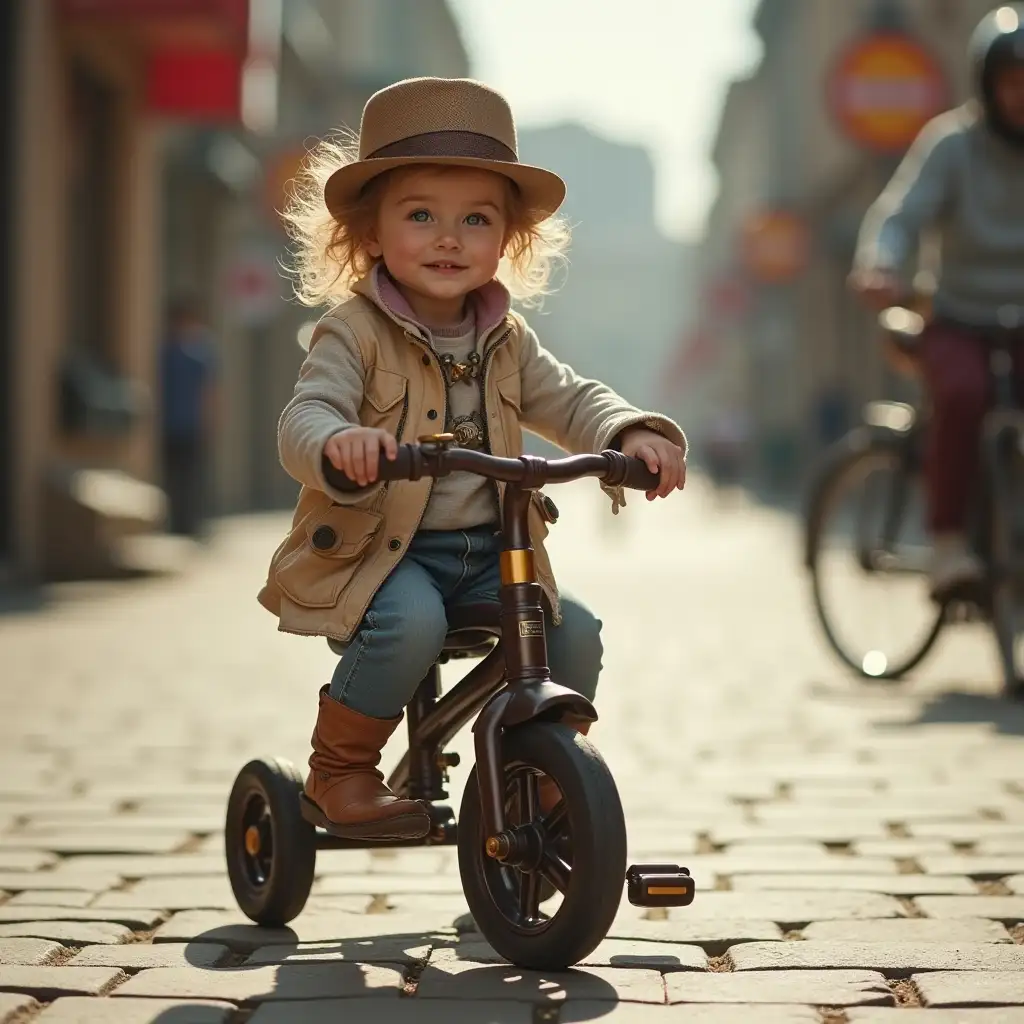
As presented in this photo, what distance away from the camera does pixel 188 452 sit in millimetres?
16516

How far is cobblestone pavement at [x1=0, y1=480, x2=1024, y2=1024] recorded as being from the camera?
2977mm

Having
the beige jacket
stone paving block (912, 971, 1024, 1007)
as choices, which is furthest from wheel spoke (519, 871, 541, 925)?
stone paving block (912, 971, 1024, 1007)

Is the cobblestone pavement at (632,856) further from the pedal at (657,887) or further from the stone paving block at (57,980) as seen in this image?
the pedal at (657,887)

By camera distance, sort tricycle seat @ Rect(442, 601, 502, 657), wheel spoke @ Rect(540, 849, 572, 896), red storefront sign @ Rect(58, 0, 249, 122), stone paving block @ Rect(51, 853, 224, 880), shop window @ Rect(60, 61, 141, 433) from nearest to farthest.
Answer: wheel spoke @ Rect(540, 849, 572, 896)
tricycle seat @ Rect(442, 601, 502, 657)
stone paving block @ Rect(51, 853, 224, 880)
red storefront sign @ Rect(58, 0, 249, 122)
shop window @ Rect(60, 61, 141, 433)

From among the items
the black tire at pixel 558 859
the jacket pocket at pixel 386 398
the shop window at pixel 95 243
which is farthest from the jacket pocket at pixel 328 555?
the shop window at pixel 95 243

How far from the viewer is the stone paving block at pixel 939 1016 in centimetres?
280

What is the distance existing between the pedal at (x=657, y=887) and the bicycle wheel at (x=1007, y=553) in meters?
3.37

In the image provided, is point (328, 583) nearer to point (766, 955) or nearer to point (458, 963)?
point (458, 963)

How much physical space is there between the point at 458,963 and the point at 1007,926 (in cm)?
94

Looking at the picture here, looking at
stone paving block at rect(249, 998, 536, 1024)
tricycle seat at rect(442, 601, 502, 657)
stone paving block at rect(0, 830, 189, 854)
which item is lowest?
stone paving block at rect(249, 998, 536, 1024)

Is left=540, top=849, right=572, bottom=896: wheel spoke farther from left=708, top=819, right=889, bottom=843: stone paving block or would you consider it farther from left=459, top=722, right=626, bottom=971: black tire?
left=708, top=819, right=889, bottom=843: stone paving block

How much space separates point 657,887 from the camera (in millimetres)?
3096

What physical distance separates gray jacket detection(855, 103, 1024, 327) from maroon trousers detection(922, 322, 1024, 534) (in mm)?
245

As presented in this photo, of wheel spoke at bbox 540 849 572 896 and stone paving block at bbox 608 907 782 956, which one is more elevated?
wheel spoke at bbox 540 849 572 896
